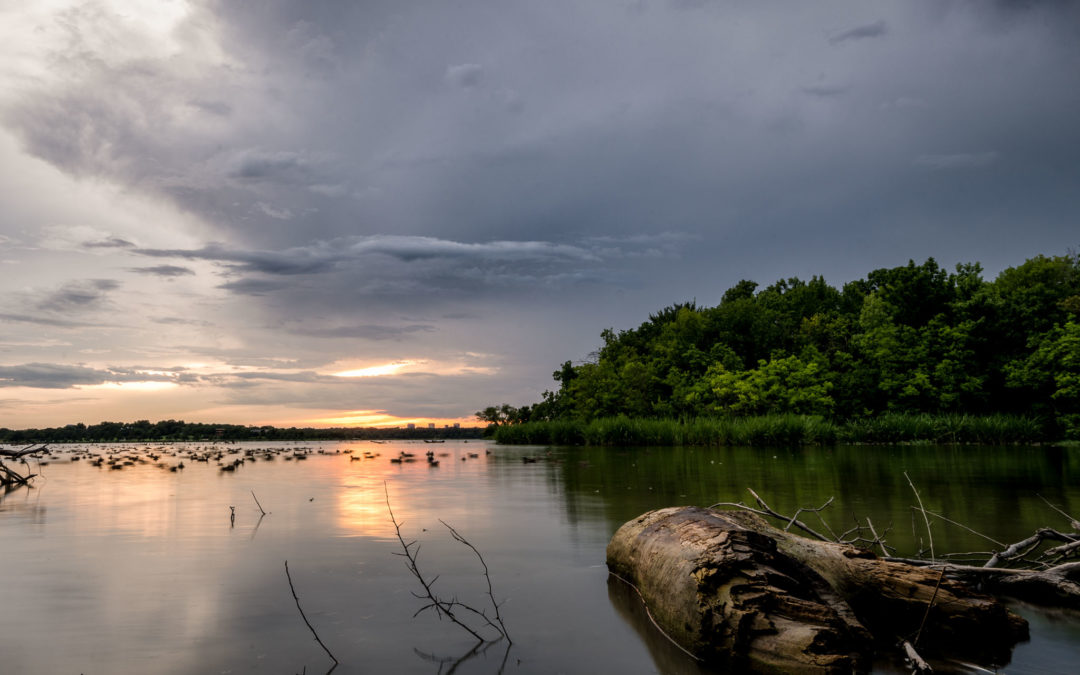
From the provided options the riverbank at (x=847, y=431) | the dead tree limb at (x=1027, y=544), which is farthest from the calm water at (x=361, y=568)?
the riverbank at (x=847, y=431)

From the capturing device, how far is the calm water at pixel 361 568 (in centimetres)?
390

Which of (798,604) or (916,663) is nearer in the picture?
(916,663)

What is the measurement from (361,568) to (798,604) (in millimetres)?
4270

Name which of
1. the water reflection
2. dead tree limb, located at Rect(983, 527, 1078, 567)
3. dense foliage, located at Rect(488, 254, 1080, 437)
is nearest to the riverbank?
dense foliage, located at Rect(488, 254, 1080, 437)

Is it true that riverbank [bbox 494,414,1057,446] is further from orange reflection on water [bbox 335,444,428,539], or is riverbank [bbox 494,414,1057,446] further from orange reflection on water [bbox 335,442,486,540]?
orange reflection on water [bbox 335,444,428,539]

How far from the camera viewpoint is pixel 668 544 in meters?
5.04

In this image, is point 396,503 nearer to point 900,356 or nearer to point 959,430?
point 959,430

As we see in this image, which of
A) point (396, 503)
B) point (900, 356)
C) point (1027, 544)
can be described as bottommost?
point (396, 503)

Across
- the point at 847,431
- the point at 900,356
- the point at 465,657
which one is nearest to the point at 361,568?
the point at 465,657

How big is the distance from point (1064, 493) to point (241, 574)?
550 inches

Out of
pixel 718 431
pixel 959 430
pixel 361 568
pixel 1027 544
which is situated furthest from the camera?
pixel 718 431

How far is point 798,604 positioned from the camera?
388 centimetres

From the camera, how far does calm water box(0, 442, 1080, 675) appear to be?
12.8ft

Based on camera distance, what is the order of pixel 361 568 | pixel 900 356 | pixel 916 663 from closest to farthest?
pixel 916 663
pixel 361 568
pixel 900 356
